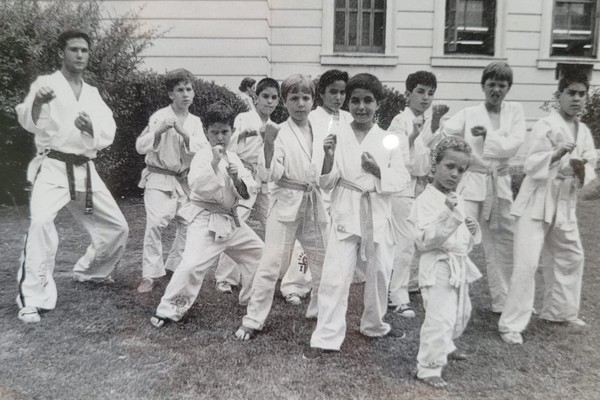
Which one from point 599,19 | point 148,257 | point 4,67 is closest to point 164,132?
point 148,257

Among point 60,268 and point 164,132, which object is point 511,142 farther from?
point 60,268

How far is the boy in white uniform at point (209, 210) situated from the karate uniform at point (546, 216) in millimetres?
1684

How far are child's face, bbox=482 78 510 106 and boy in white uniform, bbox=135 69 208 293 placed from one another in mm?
2052

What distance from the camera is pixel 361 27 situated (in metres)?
4.99

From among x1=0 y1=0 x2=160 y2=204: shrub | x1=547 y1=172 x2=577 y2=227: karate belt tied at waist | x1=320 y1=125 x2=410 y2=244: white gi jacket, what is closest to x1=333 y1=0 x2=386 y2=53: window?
x1=320 y1=125 x2=410 y2=244: white gi jacket

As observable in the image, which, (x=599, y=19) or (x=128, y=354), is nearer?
(x=128, y=354)

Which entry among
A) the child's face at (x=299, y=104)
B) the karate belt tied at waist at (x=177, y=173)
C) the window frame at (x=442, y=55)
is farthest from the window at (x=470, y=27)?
the karate belt tied at waist at (x=177, y=173)

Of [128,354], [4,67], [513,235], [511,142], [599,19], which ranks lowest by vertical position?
[128,354]

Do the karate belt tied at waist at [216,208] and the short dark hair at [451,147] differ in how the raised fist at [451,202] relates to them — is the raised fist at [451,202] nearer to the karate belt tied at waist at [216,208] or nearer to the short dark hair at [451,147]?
the short dark hair at [451,147]

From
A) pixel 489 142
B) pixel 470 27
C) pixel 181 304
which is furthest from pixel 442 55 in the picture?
pixel 181 304

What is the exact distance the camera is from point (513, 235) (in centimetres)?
371

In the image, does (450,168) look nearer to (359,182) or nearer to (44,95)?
(359,182)

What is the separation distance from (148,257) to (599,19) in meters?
3.58

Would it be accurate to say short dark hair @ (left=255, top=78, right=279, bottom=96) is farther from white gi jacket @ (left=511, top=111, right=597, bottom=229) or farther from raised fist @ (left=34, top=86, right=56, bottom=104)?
white gi jacket @ (left=511, top=111, right=597, bottom=229)
